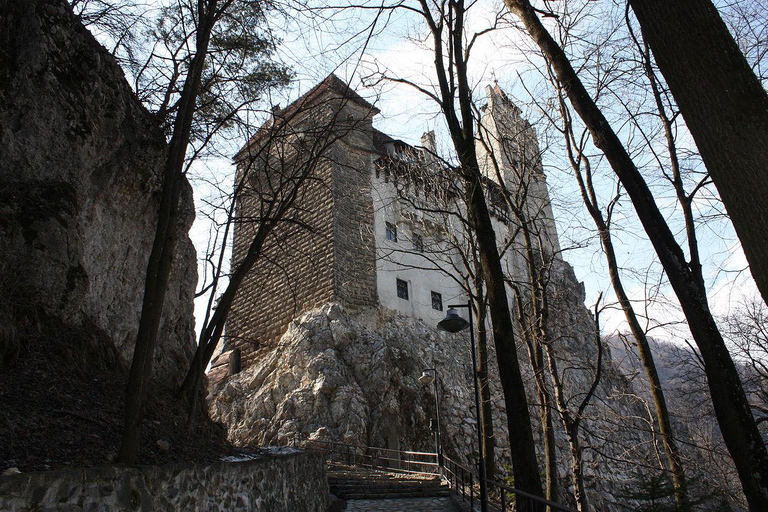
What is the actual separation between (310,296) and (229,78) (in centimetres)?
1275

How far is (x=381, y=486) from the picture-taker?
1107cm

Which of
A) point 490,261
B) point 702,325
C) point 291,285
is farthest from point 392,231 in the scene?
point 702,325

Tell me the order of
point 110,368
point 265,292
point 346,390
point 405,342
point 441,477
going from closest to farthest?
point 110,368
point 441,477
point 346,390
point 405,342
point 265,292

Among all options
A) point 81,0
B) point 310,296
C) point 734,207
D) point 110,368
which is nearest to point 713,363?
point 734,207

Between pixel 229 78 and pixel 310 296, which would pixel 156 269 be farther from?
pixel 310 296

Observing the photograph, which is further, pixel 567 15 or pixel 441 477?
pixel 441 477

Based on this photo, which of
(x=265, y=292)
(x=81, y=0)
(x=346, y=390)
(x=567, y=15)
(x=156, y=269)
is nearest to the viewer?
(x=156, y=269)

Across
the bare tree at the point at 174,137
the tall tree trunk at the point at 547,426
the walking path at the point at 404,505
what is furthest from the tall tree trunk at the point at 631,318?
the bare tree at the point at 174,137

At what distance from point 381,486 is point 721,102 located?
9782mm

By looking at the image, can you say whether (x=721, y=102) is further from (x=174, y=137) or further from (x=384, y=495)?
(x=384, y=495)

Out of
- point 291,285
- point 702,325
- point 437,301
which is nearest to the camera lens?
point 702,325

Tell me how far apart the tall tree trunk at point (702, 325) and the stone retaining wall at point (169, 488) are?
459cm

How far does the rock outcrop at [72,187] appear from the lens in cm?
572

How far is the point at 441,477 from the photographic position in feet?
40.8
